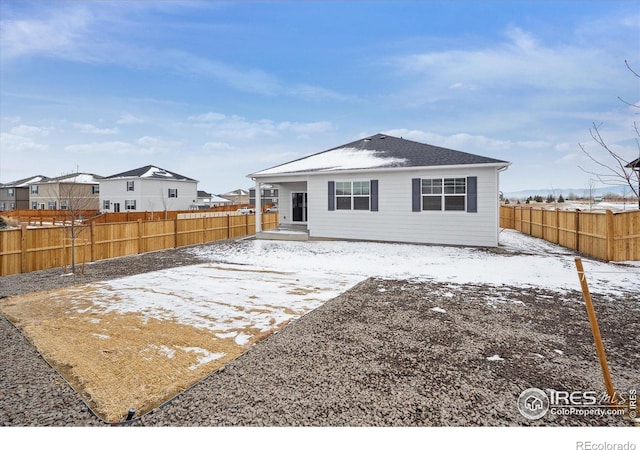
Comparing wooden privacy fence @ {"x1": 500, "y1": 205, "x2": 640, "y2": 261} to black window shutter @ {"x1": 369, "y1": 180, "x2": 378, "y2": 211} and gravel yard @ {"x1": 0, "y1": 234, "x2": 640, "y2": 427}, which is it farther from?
black window shutter @ {"x1": 369, "y1": 180, "x2": 378, "y2": 211}

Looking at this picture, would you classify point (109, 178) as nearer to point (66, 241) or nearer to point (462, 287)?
point (66, 241)

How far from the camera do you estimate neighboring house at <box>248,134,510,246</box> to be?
42.7 feet

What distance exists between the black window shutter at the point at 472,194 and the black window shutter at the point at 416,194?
1.85 m

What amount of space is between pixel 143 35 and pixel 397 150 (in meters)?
11.8

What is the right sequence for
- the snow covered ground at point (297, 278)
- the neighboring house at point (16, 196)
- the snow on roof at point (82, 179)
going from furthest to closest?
1. the neighboring house at point (16, 196)
2. the snow on roof at point (82, 179)
3. the snow covered ground at point (297, 278)

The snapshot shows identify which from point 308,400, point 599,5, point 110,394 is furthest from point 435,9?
point 110,394

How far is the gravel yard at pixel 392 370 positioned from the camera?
278 centimetres

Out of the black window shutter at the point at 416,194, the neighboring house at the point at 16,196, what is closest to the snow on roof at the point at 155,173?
the neighboring house at the point at 16,196

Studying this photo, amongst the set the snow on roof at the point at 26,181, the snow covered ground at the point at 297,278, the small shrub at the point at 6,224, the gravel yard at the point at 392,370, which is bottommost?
the gravel yard at the point at 392,370

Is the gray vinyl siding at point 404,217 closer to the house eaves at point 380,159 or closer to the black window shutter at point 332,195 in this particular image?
the black window shutter at point 332,195

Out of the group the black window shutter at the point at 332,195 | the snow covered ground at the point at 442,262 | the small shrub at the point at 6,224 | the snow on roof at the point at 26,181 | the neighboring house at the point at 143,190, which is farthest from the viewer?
the snow on roof at the point at 26,181

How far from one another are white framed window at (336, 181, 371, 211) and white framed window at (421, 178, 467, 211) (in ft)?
8.12

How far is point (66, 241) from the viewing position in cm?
1030

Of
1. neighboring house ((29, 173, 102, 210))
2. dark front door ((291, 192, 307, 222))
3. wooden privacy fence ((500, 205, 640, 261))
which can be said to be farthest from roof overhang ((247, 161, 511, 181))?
neighboring house ((29, 173, 102, 210))
